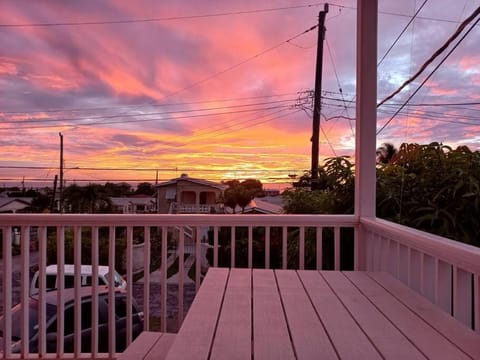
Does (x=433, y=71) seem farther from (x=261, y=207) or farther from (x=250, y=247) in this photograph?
(x=250, y=247)

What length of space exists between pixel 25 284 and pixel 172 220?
3.51 feet

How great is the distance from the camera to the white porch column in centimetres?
243

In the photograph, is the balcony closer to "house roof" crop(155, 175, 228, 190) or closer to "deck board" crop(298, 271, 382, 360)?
"house roof" crop(155, 175, 228, 190)

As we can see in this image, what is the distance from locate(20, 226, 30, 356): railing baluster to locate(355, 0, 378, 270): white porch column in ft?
7.52

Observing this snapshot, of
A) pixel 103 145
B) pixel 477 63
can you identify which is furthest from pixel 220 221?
pixel 477 63

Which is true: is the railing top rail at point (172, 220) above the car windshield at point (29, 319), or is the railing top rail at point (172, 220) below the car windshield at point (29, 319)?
above

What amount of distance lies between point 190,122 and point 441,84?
1841 mm

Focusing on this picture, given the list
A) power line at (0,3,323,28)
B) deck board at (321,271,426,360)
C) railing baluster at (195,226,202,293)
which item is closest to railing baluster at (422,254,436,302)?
deck board at (321,271,426,360)

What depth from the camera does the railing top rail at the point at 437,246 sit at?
52.2 inches

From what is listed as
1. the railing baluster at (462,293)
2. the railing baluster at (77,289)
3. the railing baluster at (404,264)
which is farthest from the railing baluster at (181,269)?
the railing baluster at (462,293)

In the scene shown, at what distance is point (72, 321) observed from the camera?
2656 mm

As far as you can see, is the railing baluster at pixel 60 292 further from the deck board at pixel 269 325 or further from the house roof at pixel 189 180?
the deck board at pixel 269 325

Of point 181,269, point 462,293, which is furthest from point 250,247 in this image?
point 462,293

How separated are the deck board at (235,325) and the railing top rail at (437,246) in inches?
32.2
